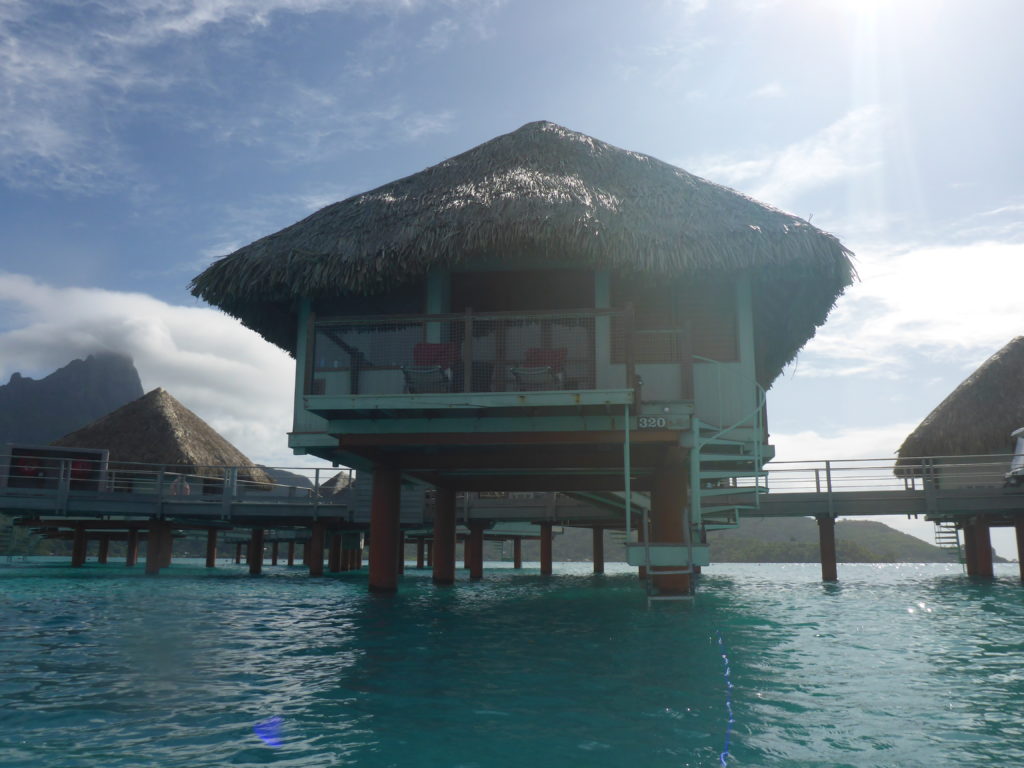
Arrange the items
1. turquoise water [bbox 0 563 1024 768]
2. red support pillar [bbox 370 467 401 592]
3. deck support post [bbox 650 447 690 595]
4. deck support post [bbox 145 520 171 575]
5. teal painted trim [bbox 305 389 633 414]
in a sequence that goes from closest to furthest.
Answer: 1. turquoise water [bbox 0 563 1024 768]
2. teal painted trim [bbox 305 389 633 414]
3. deck support post [bbox 650 447 690 595]
4. red support pillar [bbox 370 467 401 592]
5. deck support post [bbox 145 520 171 575]

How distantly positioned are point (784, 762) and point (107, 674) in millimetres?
5212

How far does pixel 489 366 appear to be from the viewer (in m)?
10.7

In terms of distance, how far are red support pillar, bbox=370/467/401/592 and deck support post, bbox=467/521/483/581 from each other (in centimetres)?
959

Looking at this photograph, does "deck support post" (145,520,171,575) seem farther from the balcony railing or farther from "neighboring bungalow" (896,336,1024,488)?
"neighboring bungalow" (896,336,1024,488)

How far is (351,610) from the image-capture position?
40.1 feet

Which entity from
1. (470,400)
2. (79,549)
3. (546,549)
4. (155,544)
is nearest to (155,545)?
(155,544)

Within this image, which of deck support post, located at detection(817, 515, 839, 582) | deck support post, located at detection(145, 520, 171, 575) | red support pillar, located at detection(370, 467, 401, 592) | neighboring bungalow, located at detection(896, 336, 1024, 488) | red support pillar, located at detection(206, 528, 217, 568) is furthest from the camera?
red support pillar, located at detection(206, 528, 217, 568)

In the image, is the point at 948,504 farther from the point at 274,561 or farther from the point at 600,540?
the point at 274,561

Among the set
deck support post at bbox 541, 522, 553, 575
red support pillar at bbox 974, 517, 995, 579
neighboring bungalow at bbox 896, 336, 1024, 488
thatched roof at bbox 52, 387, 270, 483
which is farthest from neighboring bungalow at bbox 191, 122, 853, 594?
thatched roof at bbox 52, 387, 270, 483

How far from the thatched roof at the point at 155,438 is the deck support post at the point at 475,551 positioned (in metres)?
9.11

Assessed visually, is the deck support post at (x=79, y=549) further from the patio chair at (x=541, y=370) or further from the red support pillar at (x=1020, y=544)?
the red support pillar at (x=1020, y=544)

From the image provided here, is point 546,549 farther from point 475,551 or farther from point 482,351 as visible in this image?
point 482,351

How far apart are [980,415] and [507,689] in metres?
22.1

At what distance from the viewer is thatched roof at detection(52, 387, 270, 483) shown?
1103 inches
